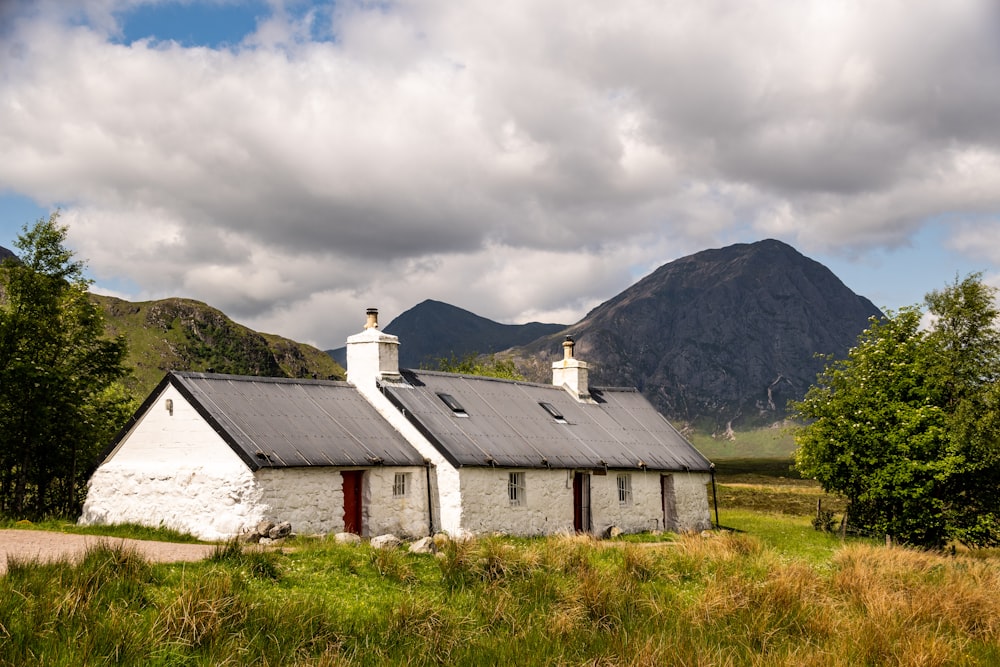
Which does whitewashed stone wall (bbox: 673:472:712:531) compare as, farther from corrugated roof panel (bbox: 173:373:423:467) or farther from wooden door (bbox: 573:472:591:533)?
corrugated roof panel (bbox: 173:373:423:467)

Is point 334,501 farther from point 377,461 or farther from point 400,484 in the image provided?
point 400,484

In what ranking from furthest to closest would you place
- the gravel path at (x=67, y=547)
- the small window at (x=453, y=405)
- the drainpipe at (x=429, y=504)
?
the small window at (x=453, y=405) → the drainpipe at (x=429, y=504) → the gravel path at (x=67, y=547)

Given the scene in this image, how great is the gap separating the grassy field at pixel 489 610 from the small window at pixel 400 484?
6.37 m

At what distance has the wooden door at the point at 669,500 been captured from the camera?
112ft

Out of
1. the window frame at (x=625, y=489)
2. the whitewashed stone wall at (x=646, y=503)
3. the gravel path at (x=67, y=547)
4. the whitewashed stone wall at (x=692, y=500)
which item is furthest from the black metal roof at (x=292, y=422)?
the whitewashed stone wall at (x=692, y=500)

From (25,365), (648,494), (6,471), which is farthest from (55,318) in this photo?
(648,494)

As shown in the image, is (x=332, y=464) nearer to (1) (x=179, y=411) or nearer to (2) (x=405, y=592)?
(1) (x=179, y=411)

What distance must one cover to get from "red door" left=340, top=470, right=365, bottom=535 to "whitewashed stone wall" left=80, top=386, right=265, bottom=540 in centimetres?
313

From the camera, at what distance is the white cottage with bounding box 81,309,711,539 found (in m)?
23.2

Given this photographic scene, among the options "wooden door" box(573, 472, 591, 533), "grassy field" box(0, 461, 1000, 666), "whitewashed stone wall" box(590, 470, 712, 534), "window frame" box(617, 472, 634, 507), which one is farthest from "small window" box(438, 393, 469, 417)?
"grassy field" box(0, 461, 1000, 666)

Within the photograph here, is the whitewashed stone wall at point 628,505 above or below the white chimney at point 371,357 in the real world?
below

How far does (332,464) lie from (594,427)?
13.3 meters

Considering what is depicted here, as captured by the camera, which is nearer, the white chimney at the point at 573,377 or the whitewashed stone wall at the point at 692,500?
the whitewashed stone wall at the point at 692,500

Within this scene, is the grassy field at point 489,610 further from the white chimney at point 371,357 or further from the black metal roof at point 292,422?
the white chimney at point 371,357
